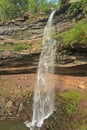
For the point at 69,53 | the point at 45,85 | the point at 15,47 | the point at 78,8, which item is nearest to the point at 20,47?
the point at 15,47

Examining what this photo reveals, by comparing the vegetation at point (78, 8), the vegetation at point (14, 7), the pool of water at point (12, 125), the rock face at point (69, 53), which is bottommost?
the pool of water at point (12, 125)

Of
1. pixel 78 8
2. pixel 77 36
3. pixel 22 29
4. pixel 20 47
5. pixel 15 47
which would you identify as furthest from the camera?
pixel 22 29

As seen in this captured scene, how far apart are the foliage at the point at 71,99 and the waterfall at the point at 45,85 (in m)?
1.16

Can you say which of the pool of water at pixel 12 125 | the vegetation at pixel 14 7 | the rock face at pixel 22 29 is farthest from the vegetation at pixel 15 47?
the vegetation at pixel 14 7

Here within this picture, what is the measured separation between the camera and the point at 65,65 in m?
20.8

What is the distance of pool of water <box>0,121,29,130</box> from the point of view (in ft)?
62.4

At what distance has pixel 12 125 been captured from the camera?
1959cm

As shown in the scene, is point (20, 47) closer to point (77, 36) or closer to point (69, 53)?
point (69, 53)

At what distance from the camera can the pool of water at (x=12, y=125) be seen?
1903cm

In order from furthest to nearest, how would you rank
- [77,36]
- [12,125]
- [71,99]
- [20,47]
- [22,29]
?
1. [22,29]
2. [20,47]
3. [12,125]
4. [77,36]
5. [71,99]

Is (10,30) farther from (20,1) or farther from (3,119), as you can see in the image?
(20,1)

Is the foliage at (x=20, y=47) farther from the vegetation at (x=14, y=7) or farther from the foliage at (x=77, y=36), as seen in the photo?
the vegetation at (x=14, y=7)

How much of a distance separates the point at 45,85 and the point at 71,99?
3691 mm

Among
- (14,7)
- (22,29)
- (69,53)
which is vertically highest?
(14,7)
